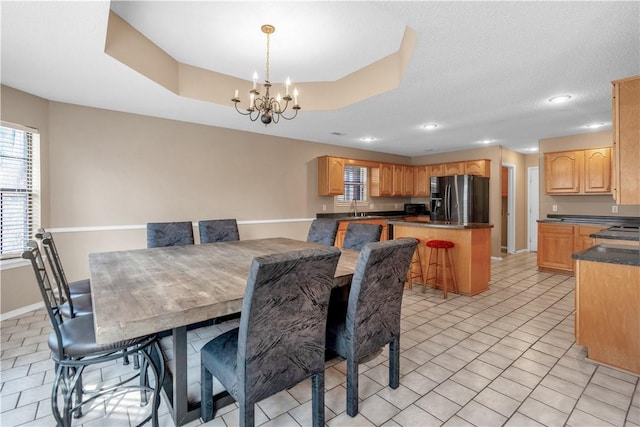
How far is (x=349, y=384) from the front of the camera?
1.78 metres

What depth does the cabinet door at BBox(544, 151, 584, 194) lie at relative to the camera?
5207mm

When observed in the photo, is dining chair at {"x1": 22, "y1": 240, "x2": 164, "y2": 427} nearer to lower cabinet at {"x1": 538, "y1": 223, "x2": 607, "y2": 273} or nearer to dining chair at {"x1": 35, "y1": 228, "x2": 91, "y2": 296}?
dining chair at {"x1": 35, "y1": 228, "x2": 91, "y2": 296}

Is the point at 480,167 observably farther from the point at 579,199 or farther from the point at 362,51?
the point at 362,51

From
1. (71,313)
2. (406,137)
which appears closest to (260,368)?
Result: (71,313)

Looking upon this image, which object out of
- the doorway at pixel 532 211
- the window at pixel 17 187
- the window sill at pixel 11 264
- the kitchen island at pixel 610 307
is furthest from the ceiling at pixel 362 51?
the doorway at pixel 532 211

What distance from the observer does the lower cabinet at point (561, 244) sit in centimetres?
489

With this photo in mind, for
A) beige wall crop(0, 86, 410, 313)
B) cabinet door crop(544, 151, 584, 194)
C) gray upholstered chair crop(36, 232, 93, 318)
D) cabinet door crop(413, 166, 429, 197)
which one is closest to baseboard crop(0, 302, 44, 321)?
beige wall crop(0, 86, 410, 313)

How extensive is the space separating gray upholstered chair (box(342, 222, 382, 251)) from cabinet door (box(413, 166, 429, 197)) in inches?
188

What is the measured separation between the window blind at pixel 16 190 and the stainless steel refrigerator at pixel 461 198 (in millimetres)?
6219

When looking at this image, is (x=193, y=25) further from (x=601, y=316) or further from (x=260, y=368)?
(x=601, y=316)

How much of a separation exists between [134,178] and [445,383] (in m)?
4.29

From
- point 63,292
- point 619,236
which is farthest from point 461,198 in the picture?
point 63,292

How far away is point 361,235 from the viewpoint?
122 inches

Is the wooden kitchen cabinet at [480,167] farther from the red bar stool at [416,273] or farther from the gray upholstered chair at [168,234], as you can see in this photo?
the gray upholstered chair at [168,234]
